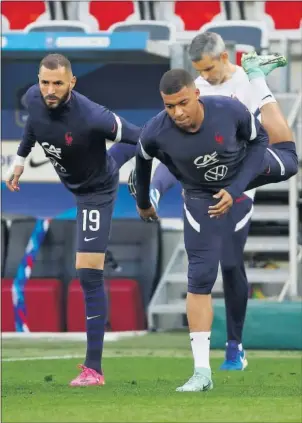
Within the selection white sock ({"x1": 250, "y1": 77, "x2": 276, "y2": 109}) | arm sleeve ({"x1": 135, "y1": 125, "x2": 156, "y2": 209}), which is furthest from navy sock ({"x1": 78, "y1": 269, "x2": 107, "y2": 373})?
white sock ({"x1": 250, "y1": 77, "x2": 276, "y2": 109})

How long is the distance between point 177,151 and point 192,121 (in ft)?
0.78

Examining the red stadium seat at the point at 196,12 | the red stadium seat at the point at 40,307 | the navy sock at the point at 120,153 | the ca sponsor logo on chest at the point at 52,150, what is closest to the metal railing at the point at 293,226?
the red stadium seat at the point at 40,307

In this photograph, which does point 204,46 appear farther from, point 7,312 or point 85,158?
point 7,312

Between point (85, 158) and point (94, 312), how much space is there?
0.99m

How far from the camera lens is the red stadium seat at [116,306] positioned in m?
15.2

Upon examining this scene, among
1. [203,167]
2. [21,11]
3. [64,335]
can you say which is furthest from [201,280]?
[21,11]

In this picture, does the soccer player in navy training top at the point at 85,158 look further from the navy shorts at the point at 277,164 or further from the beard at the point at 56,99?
the navy shorts at the point at 277,164

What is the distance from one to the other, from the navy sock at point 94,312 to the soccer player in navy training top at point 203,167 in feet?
2.43

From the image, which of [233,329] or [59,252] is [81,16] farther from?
[233,329]

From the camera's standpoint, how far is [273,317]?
1287cm

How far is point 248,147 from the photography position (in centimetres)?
923

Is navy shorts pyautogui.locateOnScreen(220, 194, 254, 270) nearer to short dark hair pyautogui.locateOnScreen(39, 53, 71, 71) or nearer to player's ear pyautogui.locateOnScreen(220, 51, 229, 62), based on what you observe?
player's ear pyautogui.locateOnScreen(220, 51, 229, 62)

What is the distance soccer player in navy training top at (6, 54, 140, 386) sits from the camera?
9.41m

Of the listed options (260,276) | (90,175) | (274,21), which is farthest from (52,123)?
(274,21)
